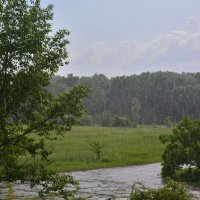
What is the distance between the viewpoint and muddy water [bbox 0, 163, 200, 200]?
21.4 metres

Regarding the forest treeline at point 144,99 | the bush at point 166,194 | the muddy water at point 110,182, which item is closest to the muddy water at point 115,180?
the muddy water at point 110,182

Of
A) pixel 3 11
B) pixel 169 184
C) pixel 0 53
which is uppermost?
pixel 3 11

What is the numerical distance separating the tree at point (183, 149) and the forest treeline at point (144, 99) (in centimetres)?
8662

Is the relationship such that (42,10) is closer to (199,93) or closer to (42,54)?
(42,54)

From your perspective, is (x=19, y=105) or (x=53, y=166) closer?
(x=19, y=105)

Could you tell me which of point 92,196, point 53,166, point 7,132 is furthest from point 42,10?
point 53,166

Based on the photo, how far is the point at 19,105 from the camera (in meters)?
12.1

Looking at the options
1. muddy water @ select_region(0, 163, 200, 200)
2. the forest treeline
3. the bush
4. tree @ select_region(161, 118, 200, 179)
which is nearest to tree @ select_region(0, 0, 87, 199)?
the bush

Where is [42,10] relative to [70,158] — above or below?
above

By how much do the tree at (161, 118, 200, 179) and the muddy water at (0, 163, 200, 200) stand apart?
123 cm

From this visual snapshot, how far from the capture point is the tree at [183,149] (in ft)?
86.8

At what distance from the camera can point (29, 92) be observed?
39.3 ft

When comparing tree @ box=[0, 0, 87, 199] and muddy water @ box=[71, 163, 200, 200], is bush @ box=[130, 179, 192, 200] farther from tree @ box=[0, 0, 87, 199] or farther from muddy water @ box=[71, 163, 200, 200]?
muddy water @ box=[71, 163, 200, 200]

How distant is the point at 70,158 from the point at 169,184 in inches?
1021
